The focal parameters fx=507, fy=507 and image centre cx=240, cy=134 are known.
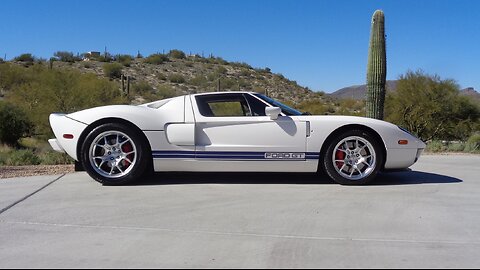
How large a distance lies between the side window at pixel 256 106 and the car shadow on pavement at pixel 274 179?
929mm

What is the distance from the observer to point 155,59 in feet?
162

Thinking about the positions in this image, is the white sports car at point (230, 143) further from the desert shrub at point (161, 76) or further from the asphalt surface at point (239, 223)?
the desert shrub at point (161, 76)

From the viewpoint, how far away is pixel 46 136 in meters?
17.1

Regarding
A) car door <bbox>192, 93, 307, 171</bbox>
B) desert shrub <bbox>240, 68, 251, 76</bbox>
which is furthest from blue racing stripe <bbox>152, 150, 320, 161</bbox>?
desert shrub <bbox>240, 68, 251, 76</bbox>

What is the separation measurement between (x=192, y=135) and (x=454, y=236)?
3.40 metres

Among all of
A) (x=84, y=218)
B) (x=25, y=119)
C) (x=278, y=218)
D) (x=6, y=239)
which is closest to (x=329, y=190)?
(x=278, y=218)

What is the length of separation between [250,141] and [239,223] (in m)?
1.96

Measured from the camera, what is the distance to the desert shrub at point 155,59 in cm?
4916

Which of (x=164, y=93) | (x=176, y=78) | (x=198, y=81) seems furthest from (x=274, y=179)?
(x=176, y=78)

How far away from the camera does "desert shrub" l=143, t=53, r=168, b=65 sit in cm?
4916

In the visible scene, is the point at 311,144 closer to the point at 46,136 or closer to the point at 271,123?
the point at 271,123

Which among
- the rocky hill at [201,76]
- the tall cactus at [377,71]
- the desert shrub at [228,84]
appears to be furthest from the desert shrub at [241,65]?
the tall cactus at [377,71]

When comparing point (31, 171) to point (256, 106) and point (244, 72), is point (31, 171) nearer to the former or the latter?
point (256, 106)

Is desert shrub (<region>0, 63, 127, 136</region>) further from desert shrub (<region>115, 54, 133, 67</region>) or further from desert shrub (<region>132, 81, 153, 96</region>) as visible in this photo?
desert shrub (<region>115, 54, 133, 67</region>)
